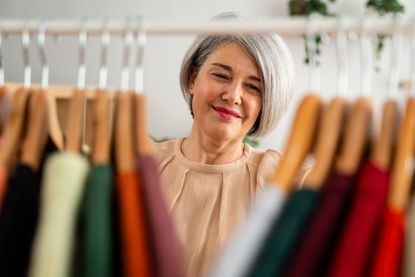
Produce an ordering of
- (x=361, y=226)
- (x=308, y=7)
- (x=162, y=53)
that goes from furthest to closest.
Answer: (x=162, y=53), (x=308, y=7), (x=361, y=226)

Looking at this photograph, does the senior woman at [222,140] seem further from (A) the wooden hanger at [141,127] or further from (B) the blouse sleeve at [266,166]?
(A) the wooden hanger at [141,127]

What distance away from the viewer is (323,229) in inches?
19.3

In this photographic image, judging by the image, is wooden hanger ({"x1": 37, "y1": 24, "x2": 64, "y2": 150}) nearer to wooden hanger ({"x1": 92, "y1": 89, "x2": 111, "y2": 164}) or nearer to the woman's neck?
wooden hanger ({"x1": 92, "y1": 89, "x2": 111, "y2": 164})

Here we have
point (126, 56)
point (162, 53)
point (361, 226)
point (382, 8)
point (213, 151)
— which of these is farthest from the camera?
point (162, 53)

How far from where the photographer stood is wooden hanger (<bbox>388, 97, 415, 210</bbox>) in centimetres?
51

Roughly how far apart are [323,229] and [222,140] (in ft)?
2.24

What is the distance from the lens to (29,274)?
513 mm

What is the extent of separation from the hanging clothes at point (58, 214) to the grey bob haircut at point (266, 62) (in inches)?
24.5

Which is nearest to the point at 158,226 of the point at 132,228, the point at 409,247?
the point at 132,228

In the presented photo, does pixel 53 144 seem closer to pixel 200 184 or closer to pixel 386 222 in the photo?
pixel 386 222

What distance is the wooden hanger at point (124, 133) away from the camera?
54 cm

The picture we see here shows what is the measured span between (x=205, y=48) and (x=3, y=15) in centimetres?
238

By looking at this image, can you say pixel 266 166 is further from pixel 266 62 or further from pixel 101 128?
pixel 101 128

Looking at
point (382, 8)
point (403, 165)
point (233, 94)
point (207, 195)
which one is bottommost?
point (207, 195)
